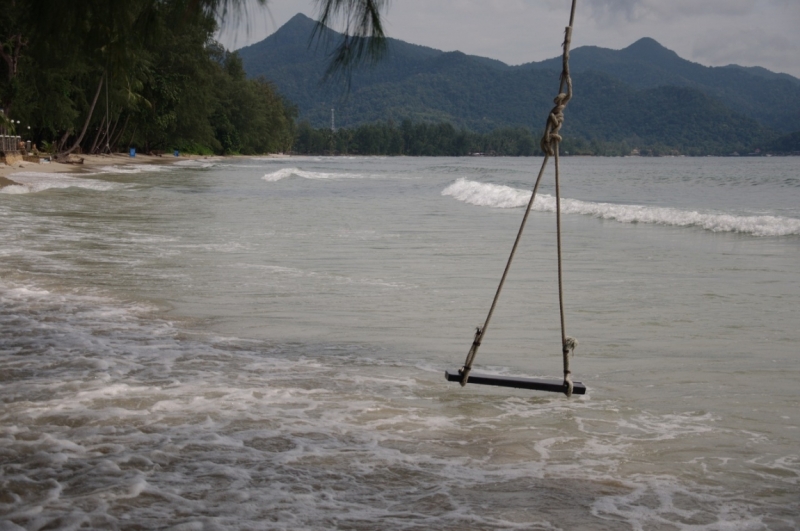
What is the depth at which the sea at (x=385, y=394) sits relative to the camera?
294 cm

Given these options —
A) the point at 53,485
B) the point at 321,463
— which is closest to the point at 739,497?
the point at 321,463

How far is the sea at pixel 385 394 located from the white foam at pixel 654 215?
452 cm

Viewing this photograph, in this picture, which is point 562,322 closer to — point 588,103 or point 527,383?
point 527,383

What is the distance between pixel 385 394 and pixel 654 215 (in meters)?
14.2

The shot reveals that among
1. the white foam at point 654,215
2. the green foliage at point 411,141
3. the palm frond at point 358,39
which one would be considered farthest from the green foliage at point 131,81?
the green foliage at point 411,141

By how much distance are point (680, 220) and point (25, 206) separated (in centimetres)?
1299

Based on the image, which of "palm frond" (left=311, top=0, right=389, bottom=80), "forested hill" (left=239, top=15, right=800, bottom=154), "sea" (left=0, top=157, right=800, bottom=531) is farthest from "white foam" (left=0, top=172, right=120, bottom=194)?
"forested hill" (left=239, top=15, right=800, bottom=154)


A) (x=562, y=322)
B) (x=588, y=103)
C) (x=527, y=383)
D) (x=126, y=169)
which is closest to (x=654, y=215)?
(x=562, y=322)

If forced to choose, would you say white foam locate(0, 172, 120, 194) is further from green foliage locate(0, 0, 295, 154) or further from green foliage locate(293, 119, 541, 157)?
green foliage locate(293, 119, 541, 157)

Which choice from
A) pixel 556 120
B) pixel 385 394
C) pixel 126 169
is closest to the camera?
pixel 556 120

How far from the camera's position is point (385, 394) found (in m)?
4.34

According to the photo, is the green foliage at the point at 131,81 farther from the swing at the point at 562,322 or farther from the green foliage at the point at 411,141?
the green foliage at the point at 411,141

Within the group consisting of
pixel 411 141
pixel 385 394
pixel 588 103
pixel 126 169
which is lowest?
pixel 385 394

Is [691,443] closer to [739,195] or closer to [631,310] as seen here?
→ [631,310]
